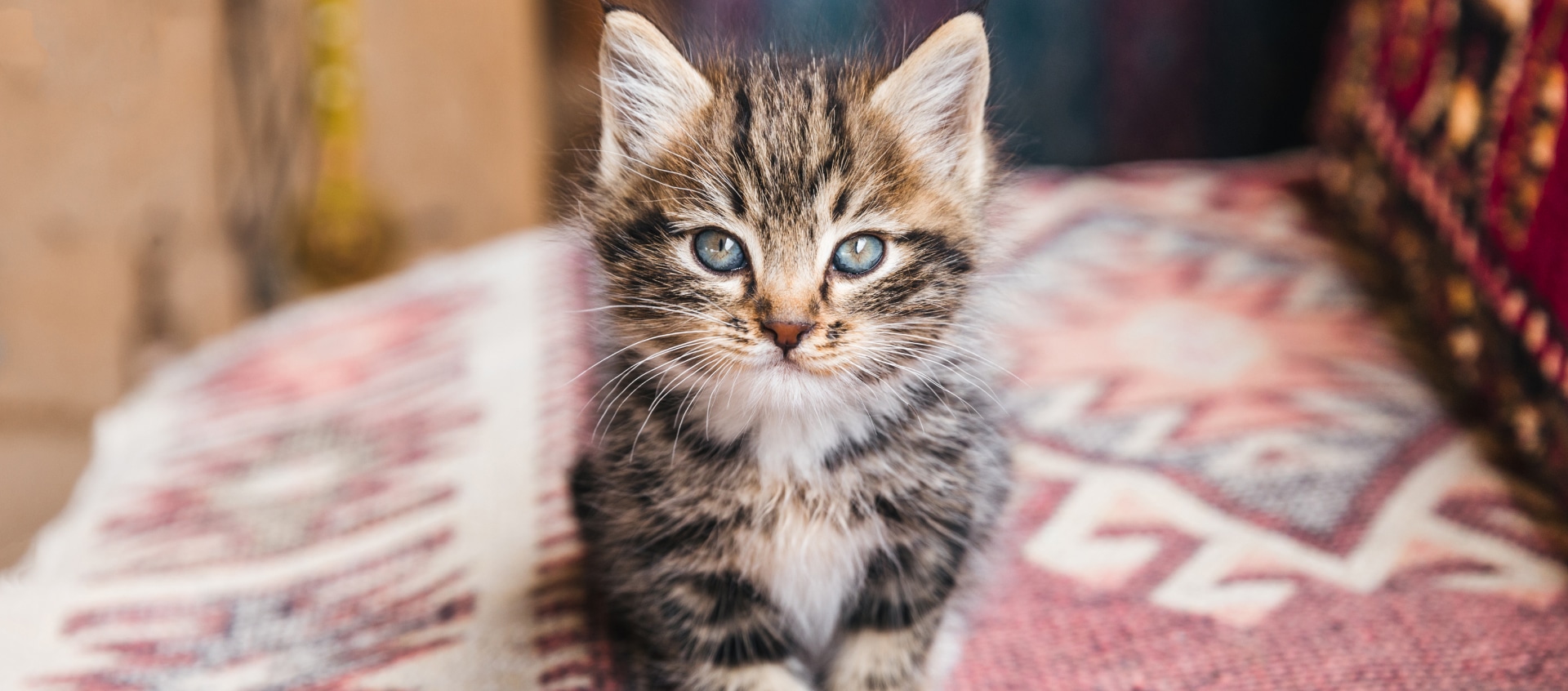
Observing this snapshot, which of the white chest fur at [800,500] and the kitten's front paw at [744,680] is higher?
the white chest fur at [800,500]

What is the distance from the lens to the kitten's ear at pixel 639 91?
89 centimetres

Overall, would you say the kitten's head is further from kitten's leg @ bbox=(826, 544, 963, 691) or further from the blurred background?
the blurred background

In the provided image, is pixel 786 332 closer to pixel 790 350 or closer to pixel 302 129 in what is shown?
pixel 790 350

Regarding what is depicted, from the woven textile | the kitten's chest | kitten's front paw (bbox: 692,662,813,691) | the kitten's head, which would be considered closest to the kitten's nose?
the kitten's head

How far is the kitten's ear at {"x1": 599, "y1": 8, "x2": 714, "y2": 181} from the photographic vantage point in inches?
34.9

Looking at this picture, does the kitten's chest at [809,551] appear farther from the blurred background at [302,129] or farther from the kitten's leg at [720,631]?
the blurred background at [302,129]

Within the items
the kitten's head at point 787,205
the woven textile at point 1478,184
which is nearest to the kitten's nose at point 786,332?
the kitten's head at point 787,205

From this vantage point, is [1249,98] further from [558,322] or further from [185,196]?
[185,196]

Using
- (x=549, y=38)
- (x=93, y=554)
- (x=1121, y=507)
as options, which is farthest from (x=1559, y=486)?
(x=549, y=38)

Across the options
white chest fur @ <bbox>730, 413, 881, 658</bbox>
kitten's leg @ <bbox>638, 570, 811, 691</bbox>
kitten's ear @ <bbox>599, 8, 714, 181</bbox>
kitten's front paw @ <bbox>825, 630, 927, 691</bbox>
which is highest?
kitten's ear @ <bbox>599, 8, 714, 181</bbox>

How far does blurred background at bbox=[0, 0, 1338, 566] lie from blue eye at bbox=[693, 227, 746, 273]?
103 centimetres

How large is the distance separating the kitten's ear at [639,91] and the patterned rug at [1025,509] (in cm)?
22

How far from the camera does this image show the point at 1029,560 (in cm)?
117

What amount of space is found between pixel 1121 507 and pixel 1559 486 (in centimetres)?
41
